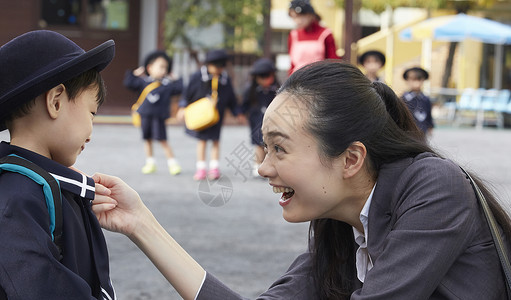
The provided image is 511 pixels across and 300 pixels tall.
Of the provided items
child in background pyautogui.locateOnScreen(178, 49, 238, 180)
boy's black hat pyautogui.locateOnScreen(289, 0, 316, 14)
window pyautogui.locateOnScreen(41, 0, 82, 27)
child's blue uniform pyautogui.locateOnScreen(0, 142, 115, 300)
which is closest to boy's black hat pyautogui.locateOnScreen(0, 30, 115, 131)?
child's blue uniform pyautogui.locateOnScreen(0, 142, 115, 300)

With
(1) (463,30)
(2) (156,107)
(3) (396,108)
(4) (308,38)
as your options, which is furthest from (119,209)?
(1) (463,30)

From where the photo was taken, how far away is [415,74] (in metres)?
8.55

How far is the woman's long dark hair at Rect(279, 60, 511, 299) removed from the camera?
202 cm

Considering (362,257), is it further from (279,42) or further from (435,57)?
(435,57)

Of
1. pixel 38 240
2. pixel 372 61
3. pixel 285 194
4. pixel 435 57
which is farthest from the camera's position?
pixel 435 57

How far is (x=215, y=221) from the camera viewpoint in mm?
6125

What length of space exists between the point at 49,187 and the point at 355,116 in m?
0.78

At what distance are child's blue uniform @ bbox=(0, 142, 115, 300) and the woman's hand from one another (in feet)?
0.40

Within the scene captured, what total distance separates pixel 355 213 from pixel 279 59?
Answer: 13586 mm

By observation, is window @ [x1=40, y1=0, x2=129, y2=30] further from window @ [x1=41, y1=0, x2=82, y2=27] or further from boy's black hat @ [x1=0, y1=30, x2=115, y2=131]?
boy's black hat @ [x1=0, y1=30, x2=115, y2=131]

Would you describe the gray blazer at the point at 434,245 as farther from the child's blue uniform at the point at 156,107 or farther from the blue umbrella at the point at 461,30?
the blue umbrella at the point at 461,30

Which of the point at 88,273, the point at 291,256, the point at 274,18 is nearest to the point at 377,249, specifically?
the point at 88,273

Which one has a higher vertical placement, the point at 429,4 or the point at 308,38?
the point at 429,4

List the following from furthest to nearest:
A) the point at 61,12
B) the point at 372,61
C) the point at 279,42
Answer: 1. the point at 279,42
2. the point at 61,12
3. the point at 372,61
